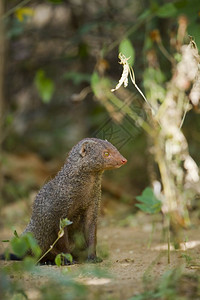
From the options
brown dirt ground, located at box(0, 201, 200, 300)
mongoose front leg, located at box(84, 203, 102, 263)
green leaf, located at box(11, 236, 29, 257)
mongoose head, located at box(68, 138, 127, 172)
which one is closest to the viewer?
green leaf, located at box(11, 236, 29, 257)

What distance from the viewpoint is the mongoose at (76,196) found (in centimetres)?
341

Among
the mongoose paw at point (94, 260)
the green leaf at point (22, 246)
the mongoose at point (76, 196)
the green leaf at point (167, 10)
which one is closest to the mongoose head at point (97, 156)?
the mongoose at point (76, 196)

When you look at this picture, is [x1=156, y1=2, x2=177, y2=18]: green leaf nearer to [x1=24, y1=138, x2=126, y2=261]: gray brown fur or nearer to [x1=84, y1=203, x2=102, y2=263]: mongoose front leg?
[x1=24, y1=138, x2=126, y2=261]: gray brown fur

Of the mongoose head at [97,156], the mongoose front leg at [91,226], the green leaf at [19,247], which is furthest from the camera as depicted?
the mongoose front leg at [91,226]

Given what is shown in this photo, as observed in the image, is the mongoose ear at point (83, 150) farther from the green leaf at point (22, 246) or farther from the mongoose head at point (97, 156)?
the green leaf at point (22, 246)

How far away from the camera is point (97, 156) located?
3381 millimetres

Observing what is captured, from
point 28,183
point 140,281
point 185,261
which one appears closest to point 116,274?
point 140,281

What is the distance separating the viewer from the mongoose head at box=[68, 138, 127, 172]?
336 cm

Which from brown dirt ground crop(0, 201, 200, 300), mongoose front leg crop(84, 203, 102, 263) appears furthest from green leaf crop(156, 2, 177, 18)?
mongoose front leg crop(84, 203, 102, 263)

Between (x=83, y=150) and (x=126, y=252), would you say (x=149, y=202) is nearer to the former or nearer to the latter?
(x=126, y=252)

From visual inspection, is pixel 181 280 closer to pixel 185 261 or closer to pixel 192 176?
pixel 185 261

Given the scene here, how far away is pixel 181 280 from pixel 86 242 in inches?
44.0

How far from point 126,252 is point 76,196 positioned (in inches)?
24.9

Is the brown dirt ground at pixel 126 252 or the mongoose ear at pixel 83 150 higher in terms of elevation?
the mongoose ear at pixel 83 150
